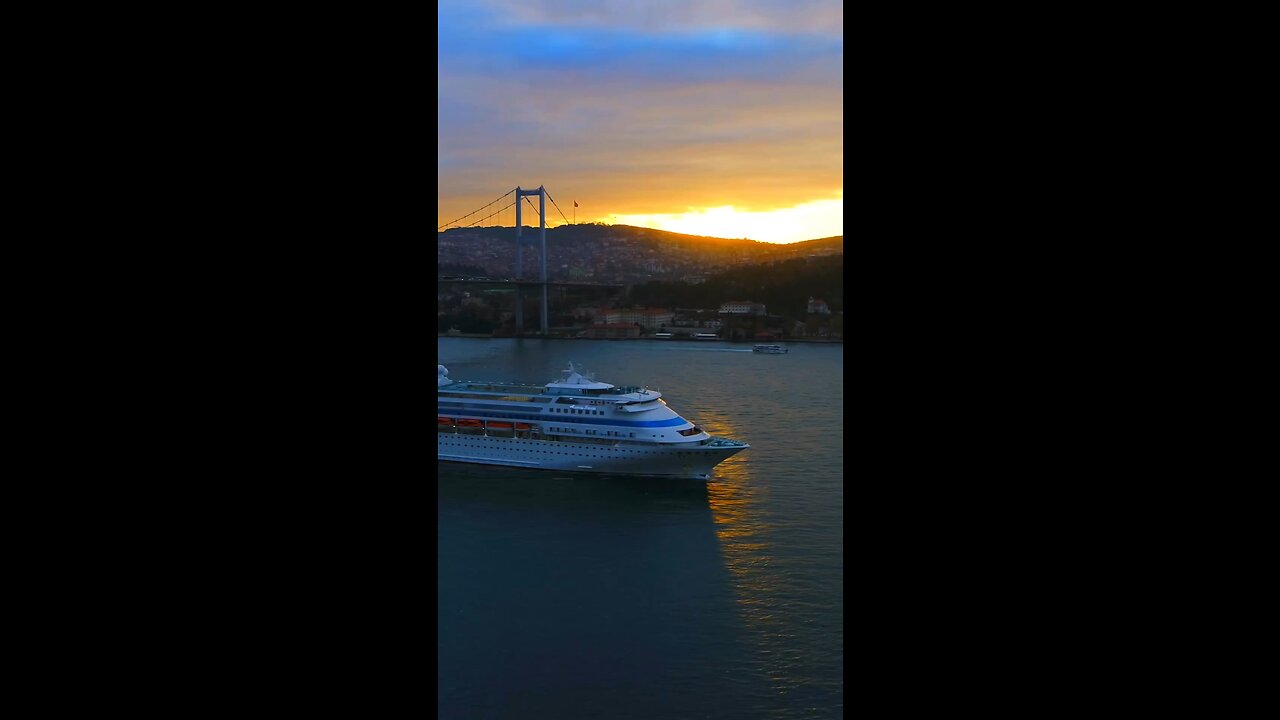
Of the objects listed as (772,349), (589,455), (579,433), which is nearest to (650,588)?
(589,455)

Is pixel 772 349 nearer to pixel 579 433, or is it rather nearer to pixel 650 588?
pixel 579 433

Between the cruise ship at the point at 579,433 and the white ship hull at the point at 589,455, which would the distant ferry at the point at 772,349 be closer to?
the cruise ship at the point at 579,433

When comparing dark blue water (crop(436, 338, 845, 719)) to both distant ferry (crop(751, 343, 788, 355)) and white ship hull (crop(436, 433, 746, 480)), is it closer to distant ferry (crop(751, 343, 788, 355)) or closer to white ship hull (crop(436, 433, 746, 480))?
white ship hull (crop(436, 433, 746, 480))

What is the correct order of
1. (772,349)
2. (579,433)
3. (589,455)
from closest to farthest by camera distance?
(589,455) → (579,433) → (772,349)

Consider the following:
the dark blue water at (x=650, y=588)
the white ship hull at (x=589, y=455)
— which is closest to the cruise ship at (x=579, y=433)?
the white ship hull at (x=589, y=455)

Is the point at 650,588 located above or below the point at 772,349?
below
